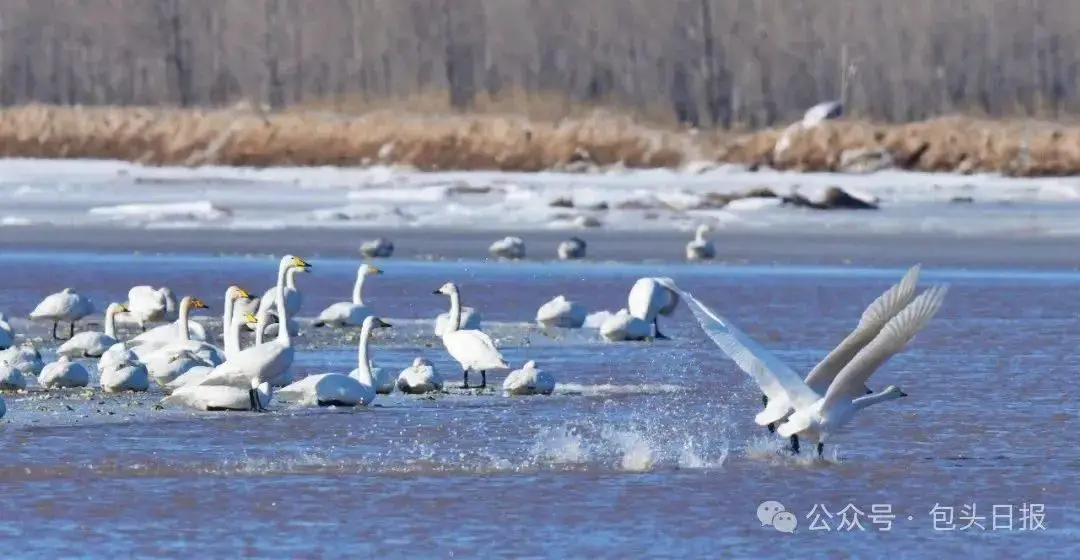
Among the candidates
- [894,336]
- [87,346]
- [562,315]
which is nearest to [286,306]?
[87,346]

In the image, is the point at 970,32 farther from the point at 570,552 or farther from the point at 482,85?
the point at 570,552

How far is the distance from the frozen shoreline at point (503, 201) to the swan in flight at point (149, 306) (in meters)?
9.10

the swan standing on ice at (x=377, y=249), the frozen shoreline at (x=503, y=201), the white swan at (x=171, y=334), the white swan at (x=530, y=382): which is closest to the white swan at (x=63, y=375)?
the white swan at (x=171, y=334)

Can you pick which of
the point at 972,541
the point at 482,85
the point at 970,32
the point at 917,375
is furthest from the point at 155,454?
the point at 970,32

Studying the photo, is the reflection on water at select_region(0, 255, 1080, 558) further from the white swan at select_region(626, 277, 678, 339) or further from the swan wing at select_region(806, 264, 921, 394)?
the swan wing at select_region(806, 264, 921, 394)

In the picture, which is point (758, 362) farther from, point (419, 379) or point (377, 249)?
→ point (377, 249)

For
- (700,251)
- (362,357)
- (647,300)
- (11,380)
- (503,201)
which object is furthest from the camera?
(503,201)

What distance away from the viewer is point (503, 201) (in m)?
28.0

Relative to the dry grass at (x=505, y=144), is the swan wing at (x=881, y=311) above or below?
below

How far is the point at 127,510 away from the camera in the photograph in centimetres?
805

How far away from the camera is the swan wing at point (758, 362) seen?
364 inches

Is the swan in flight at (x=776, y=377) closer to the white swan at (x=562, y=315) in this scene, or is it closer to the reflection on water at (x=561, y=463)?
the reflection on water at (x=561, y=463)

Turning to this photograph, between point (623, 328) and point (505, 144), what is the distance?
61.2 feet

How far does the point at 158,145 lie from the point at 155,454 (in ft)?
81.8
